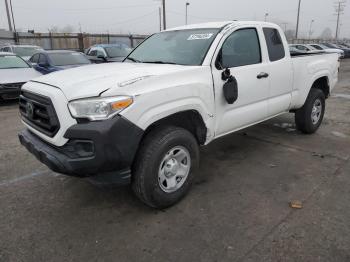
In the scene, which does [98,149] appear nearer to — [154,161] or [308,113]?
[154,161]

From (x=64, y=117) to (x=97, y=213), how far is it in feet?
3.65

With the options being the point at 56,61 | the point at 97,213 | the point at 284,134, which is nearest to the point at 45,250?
the point at 97,213

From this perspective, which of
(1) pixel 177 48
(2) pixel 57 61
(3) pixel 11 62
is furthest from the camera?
(2) pixel 57 61

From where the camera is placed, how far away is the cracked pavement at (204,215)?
8.64ft

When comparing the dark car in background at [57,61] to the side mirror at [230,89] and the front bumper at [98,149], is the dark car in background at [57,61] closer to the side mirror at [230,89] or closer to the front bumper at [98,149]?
the side mirror at [230,89]

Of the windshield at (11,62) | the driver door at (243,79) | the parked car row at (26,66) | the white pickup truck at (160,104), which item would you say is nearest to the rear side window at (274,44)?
the white pickup truck at (160,104)

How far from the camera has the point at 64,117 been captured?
8.87 ft

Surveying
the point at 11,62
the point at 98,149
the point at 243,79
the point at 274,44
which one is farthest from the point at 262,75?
the point at 11,62

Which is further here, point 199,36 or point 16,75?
point 16,75

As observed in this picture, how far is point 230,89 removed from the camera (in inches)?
140

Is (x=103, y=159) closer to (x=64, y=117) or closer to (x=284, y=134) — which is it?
(x=64, y=117)

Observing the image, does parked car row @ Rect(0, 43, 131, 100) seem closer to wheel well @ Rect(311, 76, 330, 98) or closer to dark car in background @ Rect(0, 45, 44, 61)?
dark car in background @ Rect(0, 45, 44, 61)

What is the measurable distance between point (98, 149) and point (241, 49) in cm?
233

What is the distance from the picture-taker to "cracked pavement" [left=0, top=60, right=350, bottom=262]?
8.64 ft
